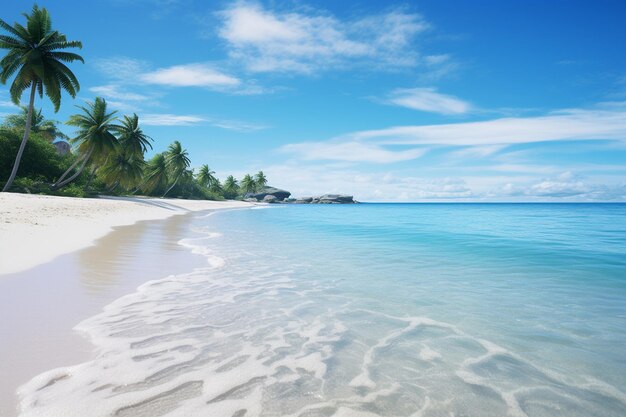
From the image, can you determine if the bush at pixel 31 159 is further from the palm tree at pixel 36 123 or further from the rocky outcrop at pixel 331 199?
the rocky outcrop at pixel 331 199

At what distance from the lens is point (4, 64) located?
96.4 feet

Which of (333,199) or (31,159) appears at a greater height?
(31,159)

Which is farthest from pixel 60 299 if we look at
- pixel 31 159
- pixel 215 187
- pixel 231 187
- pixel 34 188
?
pixel 231 187

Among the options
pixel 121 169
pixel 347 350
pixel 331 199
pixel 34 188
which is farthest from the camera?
pixel 331 199

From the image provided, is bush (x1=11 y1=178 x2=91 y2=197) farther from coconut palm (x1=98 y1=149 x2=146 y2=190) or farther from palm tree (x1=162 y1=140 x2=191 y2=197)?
palm tree (x1=162 y1=140 x2=191 y2=197)

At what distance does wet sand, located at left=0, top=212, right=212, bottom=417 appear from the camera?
3.64m

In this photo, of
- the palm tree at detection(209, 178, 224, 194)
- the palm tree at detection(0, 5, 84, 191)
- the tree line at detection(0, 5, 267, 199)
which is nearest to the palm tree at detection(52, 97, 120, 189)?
the tree line at detection(0, 5, 267, 199)

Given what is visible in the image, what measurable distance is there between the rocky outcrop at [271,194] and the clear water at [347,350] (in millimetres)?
139676

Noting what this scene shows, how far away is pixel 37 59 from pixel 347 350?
3760 cm

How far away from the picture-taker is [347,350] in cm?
461

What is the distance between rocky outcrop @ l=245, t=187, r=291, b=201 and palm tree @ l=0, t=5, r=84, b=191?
11325 cm

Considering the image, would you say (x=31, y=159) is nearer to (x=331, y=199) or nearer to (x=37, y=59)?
(x=37, y=59)

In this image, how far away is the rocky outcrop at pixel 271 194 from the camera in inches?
5838

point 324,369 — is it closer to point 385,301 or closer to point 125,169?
point 385,301
